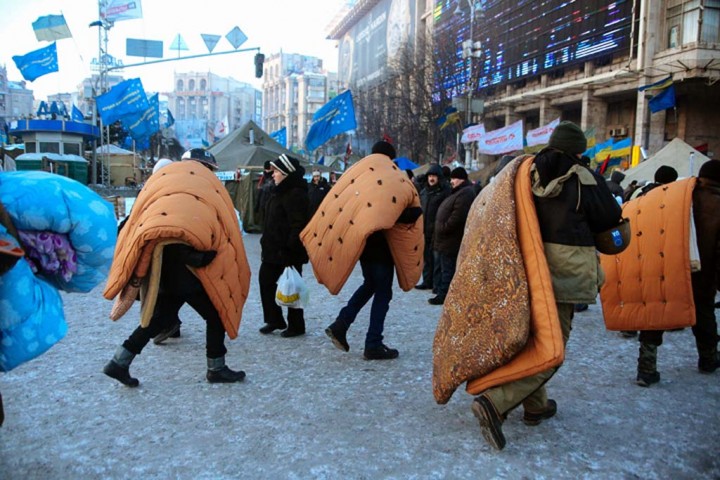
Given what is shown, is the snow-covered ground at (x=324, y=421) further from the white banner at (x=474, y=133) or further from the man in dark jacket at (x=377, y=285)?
the white banner at (x=474, y=133)

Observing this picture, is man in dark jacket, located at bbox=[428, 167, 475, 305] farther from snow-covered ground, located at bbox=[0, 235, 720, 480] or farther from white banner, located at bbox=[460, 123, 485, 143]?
white banner, located at bbox=[460, 123, 485, 143]

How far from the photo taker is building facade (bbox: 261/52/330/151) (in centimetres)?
12169

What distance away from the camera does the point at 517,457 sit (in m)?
3.24

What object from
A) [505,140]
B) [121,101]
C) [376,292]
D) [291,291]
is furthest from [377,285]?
[121,101]

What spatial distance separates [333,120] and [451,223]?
689cm

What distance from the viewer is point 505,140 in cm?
1820

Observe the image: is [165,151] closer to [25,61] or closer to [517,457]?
[25,61]

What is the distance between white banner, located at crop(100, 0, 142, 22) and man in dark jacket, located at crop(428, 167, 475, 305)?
25.2 meters

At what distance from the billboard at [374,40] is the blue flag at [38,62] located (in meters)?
37.4

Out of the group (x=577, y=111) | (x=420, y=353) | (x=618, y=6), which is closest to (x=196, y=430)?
(x=420, y=353)

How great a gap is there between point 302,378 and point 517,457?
1824 mm

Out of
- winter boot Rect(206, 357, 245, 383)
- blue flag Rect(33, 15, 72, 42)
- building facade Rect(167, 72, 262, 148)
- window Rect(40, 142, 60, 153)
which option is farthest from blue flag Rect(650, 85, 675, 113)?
building facade Rect(167, 72, 262, 148)

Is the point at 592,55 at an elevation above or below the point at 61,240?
above

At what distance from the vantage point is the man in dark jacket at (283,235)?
5672 mm
